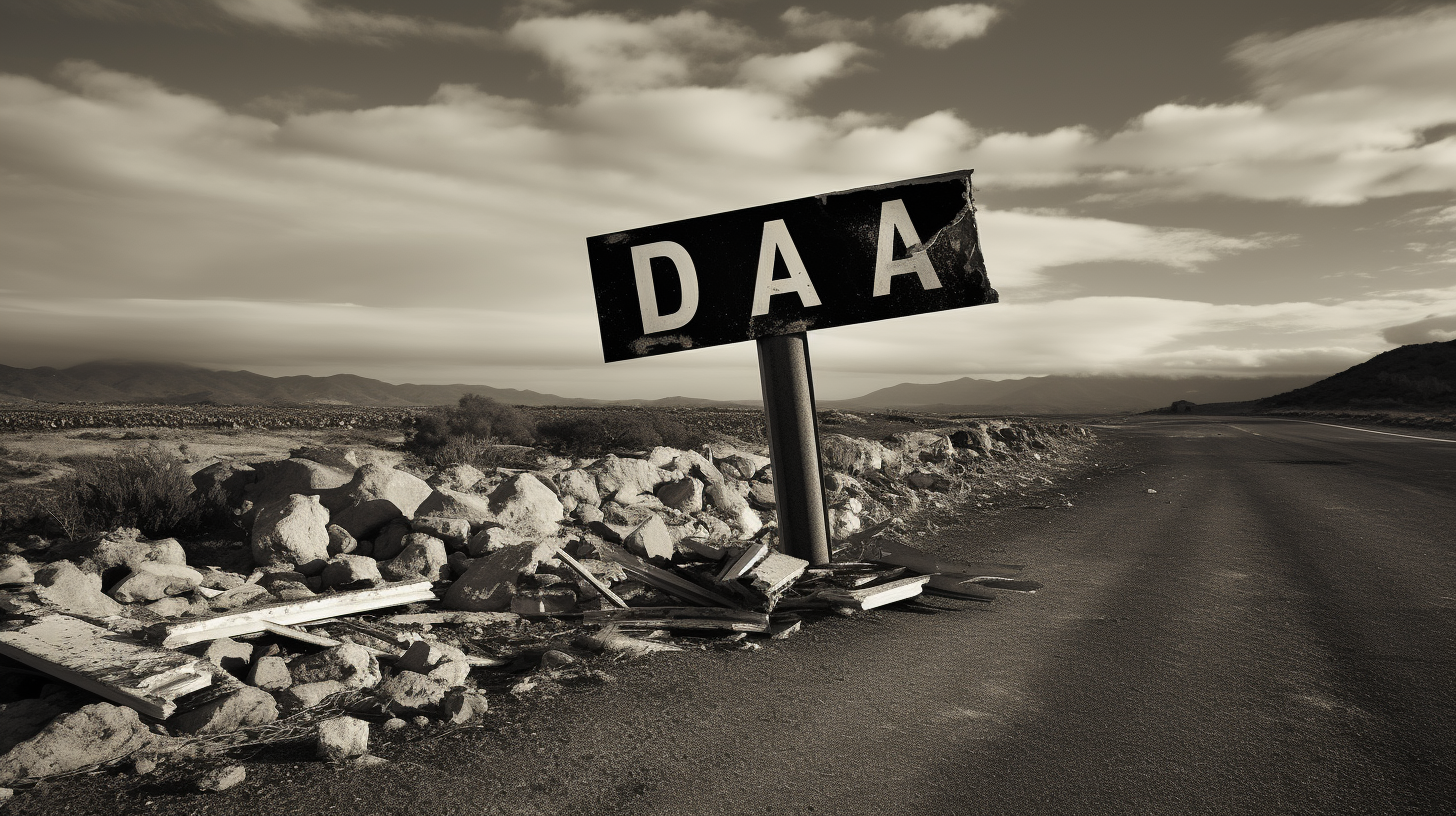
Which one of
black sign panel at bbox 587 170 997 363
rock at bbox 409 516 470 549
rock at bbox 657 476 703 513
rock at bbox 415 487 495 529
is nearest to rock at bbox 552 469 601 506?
rock at bbox 657 476 703 513

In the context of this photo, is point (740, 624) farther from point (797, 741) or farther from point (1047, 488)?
point (1047, 488)

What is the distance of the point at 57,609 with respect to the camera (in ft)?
13.8

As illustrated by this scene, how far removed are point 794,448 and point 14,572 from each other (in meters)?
5.46

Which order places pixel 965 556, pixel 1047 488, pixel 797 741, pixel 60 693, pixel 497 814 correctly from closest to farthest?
pixel 497 814 < pixel 797 741 < pixel 60 693 < pixel 965 556 < pixel 1047 488

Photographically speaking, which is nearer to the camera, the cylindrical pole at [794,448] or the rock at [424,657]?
the rock at [424,657]

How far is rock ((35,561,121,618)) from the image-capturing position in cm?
435

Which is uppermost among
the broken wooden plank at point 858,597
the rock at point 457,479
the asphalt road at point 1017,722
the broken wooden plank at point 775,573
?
the rock at point 457,479

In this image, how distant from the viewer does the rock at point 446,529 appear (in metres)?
5.89

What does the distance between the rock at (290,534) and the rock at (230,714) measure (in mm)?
2453

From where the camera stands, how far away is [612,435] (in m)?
→ 18.1

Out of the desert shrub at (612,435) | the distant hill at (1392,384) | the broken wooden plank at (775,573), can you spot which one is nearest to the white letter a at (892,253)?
the broken wooden plank at (775,573)

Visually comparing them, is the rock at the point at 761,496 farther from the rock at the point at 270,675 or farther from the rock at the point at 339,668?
the rock at the point at 270,675

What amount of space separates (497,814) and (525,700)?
3.33 feet

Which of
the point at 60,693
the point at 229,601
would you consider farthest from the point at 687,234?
the point at 60,693
